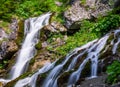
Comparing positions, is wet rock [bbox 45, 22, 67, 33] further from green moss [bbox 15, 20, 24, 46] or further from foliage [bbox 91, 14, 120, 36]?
foliage [bbox 91, 14, 120, 36]

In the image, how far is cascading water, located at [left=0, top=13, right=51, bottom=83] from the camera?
16.5m

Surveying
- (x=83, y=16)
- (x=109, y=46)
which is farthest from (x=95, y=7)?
(x=109, y=46)

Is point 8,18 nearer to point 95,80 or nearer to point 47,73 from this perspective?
point 47,73

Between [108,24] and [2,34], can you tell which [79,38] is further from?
[2,34]

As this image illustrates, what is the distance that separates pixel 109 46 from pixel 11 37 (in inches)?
331

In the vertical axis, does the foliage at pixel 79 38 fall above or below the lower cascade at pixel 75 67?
below

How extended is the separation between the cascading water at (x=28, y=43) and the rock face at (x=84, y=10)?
5.06 ft

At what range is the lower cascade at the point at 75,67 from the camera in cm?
1109

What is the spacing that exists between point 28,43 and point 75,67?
7.65 metres

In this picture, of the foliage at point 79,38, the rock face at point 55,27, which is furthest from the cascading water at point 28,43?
the foliage at point 79,38

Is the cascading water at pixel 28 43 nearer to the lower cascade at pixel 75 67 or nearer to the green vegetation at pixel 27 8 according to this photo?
the green vegetation at pixel 27 8

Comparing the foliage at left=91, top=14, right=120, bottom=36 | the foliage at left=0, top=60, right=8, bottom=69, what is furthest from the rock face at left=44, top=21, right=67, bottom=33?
the foliage at left=0, top=60, right=8, bottom=69

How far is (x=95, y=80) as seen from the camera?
33.1ft

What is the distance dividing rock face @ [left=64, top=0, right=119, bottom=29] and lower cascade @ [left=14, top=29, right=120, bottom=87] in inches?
232
